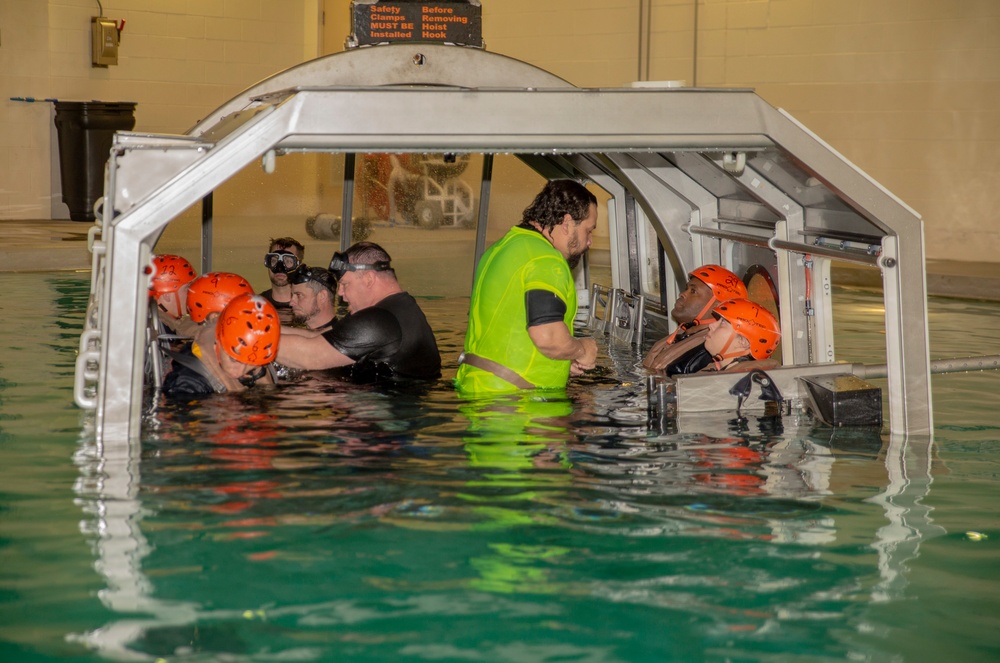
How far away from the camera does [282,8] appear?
64.9ft

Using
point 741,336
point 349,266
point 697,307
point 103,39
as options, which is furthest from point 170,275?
point 103,39

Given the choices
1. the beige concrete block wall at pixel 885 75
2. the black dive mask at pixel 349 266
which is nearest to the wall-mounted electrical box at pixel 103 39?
the beige concrete block wall at pixel 885 75

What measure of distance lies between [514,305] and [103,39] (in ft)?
45.6

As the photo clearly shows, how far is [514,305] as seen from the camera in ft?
20.4

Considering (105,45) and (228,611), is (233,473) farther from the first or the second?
(105,45)

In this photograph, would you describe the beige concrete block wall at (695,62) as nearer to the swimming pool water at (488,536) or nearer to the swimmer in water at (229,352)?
the swimming pool water at (488,536)

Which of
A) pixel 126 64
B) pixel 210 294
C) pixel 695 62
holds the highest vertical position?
pixel 126 64

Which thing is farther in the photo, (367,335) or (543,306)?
(367,335)

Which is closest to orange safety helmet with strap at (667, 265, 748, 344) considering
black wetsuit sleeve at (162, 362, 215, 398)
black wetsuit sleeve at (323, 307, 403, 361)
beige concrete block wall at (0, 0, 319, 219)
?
black wetsuit sleeve at (323, 307, 403, 361)

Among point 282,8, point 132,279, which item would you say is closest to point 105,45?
point 282,8

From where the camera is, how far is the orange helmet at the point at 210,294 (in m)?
7.53

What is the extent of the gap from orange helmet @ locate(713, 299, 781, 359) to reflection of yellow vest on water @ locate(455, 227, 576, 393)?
1.03 meters

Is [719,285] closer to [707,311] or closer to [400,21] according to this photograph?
[707,311]

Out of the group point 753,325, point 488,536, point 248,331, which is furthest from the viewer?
point 753,325
